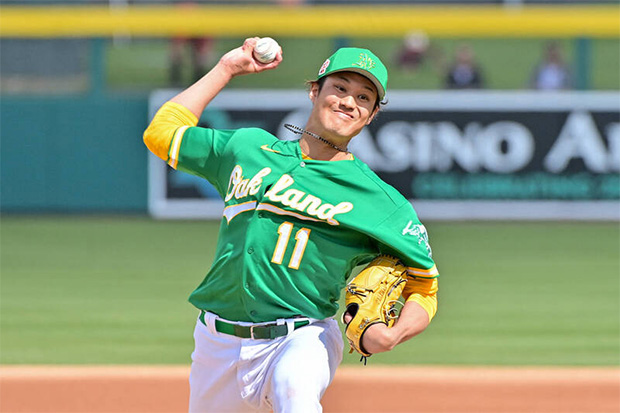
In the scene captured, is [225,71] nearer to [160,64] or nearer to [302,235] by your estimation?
[302,235]

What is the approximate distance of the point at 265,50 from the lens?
4320mm

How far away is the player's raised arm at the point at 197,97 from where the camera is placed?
4.37 meters

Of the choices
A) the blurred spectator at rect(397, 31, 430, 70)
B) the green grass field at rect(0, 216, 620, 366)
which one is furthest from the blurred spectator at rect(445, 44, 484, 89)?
the green grass field at rect(0, 216, 620, 366)

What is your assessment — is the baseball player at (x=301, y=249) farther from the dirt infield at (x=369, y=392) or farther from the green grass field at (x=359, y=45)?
the green grass field at (x=359, y=45)

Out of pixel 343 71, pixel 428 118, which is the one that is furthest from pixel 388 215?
pixel 428 118

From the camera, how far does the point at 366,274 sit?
13.3ft

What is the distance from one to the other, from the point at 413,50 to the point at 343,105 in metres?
11.6

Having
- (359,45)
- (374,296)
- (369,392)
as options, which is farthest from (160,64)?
(374,296)

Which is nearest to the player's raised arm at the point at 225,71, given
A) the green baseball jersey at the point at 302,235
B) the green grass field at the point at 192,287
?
the green baseball jersey at the point at 302,235

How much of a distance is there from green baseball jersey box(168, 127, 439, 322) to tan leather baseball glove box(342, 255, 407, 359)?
0.17ft

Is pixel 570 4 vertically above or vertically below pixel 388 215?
above

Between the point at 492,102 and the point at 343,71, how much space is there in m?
11.2

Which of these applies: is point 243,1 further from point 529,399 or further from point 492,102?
point 529,399

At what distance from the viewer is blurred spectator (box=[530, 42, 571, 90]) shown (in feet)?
50.4
